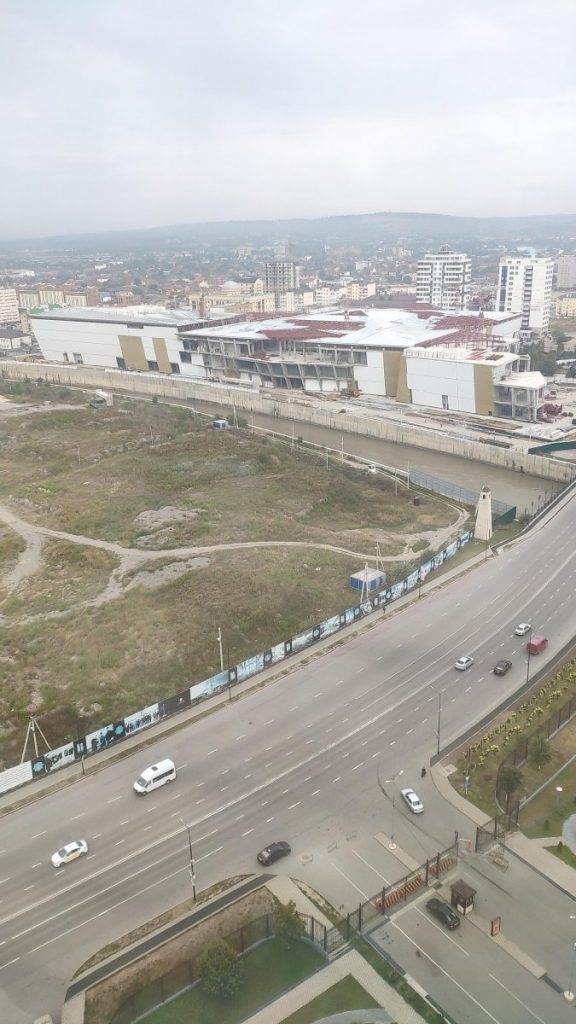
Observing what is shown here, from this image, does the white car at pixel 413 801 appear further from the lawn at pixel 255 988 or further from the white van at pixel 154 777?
the white van at pixel 154 777

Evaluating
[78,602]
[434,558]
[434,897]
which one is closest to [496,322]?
[434,558]

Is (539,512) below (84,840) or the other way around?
below

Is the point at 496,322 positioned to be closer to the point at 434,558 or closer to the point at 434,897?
the point at 434,558

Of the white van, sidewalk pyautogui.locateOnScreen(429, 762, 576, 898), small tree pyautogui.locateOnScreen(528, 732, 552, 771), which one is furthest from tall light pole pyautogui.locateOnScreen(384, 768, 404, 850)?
the white van

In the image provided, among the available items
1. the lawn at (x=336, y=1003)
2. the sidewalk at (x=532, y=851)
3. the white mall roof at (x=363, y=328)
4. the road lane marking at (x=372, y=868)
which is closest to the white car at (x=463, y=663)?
the sidewalk at (x=532, y=851)

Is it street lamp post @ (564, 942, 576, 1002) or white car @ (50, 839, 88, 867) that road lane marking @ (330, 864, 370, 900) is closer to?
street lamp post @ (564, 942, 576, 1002)

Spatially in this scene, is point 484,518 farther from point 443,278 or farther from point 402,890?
point 443,278
